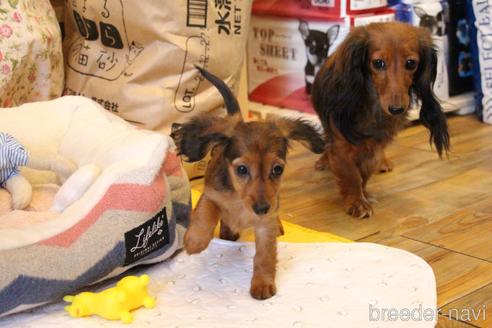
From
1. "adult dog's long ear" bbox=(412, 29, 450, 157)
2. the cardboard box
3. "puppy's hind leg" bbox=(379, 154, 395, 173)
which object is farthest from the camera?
the cardboard box

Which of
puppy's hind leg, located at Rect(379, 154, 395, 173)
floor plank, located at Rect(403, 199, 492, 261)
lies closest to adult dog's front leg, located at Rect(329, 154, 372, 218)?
floor plank, located at Rect(403, 199, 492, 261)

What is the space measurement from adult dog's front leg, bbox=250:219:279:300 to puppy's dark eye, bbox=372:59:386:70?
621 millimetres

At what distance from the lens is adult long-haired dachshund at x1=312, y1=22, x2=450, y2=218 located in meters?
1.72

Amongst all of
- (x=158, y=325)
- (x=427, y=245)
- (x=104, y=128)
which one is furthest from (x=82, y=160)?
(x=427, y=245)

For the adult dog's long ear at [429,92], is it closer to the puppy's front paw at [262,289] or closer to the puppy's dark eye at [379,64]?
the puppy's dark eye at [379,64]

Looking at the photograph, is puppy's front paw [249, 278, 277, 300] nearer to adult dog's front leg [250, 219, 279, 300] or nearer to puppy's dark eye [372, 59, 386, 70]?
adult dog's front leg [250, 219, 279, 300]

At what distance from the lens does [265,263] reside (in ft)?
4.29

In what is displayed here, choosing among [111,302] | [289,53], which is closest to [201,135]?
[111,302]

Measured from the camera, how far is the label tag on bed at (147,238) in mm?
1303

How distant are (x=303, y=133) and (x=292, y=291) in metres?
0.32

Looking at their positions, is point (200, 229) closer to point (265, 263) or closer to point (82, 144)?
point (265, 263)

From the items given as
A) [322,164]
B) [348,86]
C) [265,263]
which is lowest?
[322,164]

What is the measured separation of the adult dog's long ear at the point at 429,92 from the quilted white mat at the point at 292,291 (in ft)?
1.80

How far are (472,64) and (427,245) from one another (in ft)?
4.77
